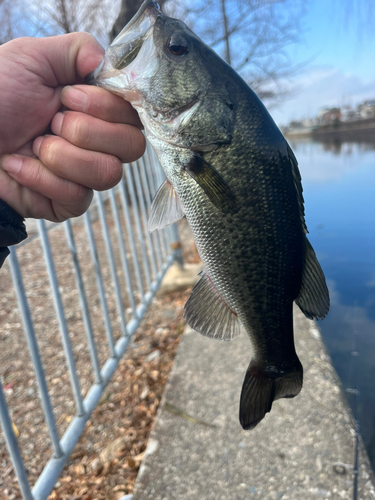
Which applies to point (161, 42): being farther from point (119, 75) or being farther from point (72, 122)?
point (72, 122)

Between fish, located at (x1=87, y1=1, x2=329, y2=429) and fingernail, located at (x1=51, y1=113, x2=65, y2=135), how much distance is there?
177 millimetres

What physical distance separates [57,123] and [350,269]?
150 inches

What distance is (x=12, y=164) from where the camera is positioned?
128 cm

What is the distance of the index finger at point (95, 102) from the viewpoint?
3.98ft

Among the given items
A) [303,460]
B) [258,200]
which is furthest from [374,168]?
[258,200]

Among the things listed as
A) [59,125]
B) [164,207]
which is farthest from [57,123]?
[164,207]

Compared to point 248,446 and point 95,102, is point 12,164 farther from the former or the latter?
point 248,446

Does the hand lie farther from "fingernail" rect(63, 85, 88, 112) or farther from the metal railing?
the metal railing

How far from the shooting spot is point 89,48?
1.29 meters

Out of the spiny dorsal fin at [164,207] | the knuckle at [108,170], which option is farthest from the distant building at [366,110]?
the knuckle at [108,170]

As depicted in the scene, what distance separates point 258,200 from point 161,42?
69 cm

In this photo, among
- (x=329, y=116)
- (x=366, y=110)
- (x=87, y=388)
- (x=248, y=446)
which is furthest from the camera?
(x=329, y=116)

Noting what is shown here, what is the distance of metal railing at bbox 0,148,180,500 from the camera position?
188 centimetres

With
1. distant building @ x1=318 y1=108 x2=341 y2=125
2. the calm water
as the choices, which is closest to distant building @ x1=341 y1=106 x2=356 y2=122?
distant building @ x1=318 y1=108 x2=341 y2=125
